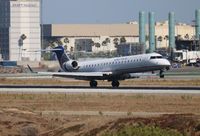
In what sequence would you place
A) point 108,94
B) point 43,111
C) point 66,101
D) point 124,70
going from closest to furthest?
1. point 43,111
2. point 66,101
3. point 108,94
4. point 124,70

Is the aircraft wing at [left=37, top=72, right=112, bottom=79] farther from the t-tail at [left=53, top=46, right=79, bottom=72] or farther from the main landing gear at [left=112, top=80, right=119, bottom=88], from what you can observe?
the t-tail at [left=53, top=46, right=79, bottom=72]

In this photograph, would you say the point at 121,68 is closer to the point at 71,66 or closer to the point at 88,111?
the point at 71,66

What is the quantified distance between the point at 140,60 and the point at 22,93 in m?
17.9

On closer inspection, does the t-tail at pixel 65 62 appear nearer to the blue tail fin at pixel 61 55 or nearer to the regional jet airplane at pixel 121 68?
the blue tail fin at pixel 61 55

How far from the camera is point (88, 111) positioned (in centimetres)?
5147

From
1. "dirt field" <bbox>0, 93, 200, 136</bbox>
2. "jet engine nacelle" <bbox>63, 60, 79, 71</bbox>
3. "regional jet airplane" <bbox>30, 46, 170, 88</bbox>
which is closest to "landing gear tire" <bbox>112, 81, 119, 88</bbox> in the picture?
"regional jet airplane" <bbox>30, 46, 170, 88</bbox>

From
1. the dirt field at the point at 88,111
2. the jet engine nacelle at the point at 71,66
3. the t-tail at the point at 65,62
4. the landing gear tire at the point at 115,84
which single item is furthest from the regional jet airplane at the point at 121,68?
the dirt field at the point at 88,111

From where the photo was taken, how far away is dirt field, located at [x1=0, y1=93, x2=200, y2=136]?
36.3 m

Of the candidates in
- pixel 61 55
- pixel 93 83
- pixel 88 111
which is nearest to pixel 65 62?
pixel 61 55

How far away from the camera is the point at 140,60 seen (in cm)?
8394

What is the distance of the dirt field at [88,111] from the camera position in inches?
1430

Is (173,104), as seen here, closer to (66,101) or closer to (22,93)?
(66,101)

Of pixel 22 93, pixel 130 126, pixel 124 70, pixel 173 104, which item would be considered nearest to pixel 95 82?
pixel 124 70

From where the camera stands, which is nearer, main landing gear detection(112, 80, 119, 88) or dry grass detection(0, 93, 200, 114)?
dry grass detection(0, 93, 200, 114)
